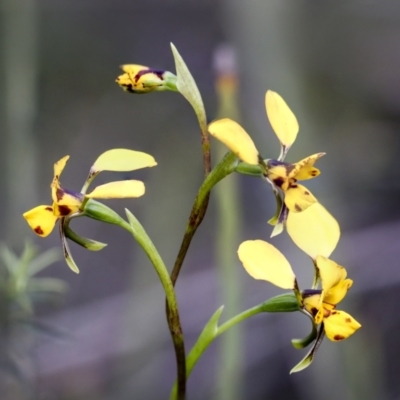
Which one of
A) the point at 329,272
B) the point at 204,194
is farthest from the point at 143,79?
the point at 329,272

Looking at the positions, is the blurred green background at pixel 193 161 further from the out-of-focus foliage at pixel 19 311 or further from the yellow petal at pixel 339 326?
the yellow petal at pixel 339 326

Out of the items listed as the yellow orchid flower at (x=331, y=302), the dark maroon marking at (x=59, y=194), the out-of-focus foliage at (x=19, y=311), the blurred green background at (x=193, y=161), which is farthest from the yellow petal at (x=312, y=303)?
the blurred green background at (x=193, y=161)

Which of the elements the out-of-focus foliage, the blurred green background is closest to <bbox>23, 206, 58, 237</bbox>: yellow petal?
the out-of-focus foliage

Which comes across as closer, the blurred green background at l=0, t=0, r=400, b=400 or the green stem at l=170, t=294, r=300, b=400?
the green stem at l=170, t=294, r=300, b=400

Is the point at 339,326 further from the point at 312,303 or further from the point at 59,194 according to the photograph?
the point at 59,194

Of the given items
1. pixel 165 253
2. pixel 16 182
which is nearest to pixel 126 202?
pixel 165 253

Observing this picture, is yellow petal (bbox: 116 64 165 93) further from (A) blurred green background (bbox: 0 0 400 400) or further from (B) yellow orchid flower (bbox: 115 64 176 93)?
(A) blurred green background (bbox: 0 0 400 400)
